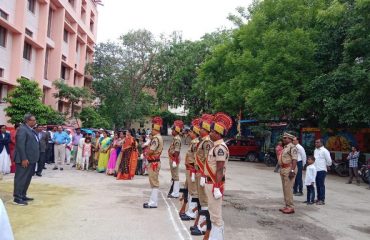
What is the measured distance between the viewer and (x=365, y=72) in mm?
17344

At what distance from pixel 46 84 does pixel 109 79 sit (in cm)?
Result: 893

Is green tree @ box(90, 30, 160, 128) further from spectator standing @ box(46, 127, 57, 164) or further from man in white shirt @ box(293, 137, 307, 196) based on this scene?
man in white shirt @ box(293, 137, 307, 196)

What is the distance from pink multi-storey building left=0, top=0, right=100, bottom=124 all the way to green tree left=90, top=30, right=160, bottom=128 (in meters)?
2.31

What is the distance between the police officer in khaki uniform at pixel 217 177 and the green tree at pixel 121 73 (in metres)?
32.6

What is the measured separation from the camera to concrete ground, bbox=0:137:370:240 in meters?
6.92

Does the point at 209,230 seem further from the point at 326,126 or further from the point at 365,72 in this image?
the point at 326,126

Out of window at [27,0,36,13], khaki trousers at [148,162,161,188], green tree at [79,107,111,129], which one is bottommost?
khaki trousers at [148,162,161,188]

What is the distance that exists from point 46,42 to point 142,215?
23900 mm

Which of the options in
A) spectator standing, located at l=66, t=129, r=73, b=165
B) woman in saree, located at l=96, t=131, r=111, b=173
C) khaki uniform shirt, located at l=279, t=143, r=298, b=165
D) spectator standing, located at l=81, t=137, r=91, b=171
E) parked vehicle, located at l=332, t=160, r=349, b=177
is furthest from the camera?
parked vehicle, located at l=332, t=160, r=349, b=177

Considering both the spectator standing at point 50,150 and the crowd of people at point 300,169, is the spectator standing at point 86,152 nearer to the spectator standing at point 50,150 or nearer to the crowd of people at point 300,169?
the spectator standing at point 50,150

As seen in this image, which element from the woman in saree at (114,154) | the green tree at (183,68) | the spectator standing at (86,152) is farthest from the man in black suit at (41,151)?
the green tree at (183,68)

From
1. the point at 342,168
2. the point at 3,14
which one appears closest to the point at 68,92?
the point at 3,14

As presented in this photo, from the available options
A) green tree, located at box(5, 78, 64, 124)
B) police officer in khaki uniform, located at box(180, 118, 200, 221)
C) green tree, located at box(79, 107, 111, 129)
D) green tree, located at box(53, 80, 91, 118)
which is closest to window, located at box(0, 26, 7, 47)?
green tree, located at box(5, 78, 64, 124)

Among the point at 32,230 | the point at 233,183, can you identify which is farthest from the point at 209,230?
the point at 233,183
